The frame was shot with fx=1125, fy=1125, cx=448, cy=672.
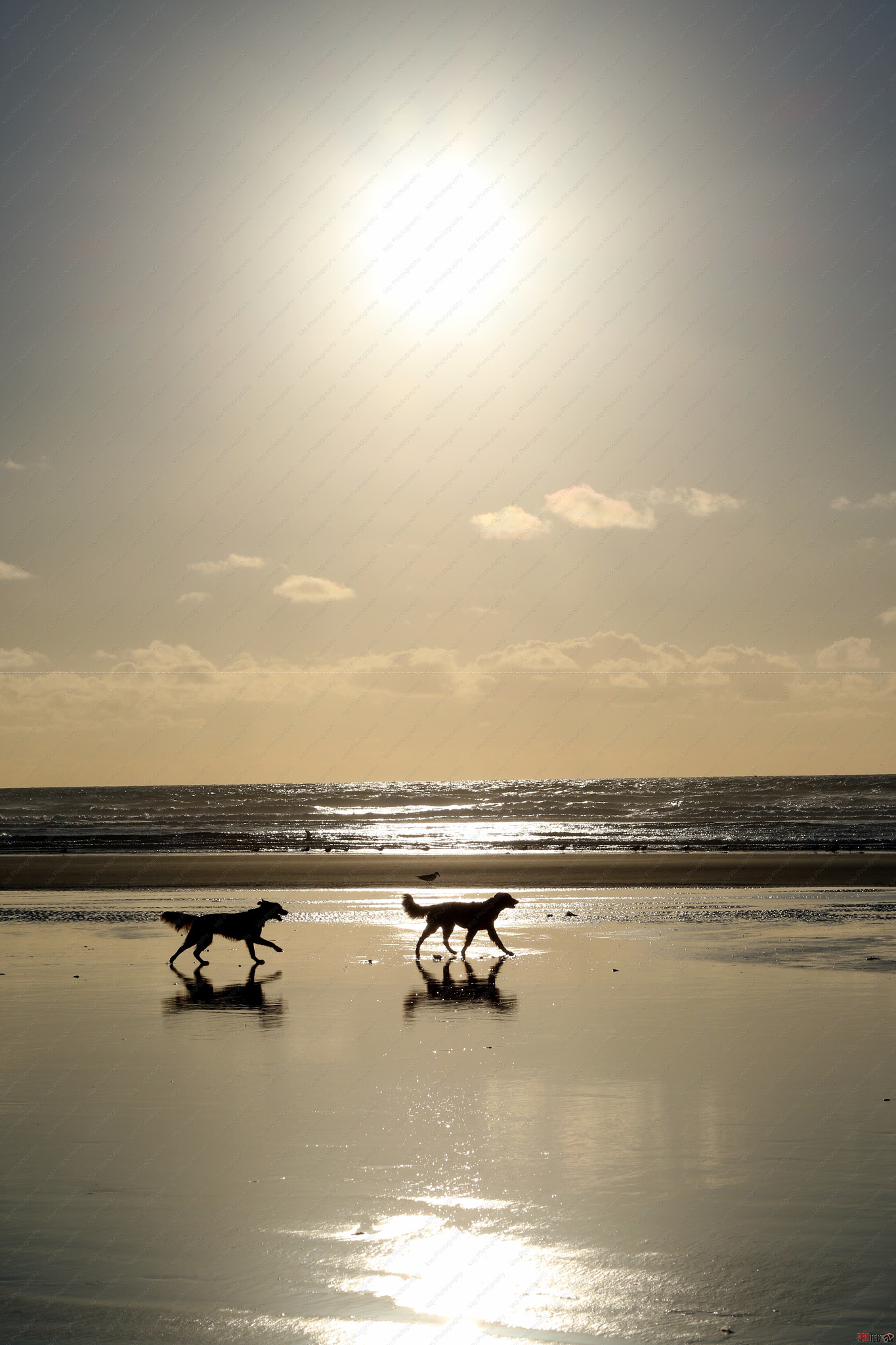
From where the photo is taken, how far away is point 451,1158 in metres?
6.64

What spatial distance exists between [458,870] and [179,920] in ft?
56.8

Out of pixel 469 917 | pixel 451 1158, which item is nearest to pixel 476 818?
pixel 469 917

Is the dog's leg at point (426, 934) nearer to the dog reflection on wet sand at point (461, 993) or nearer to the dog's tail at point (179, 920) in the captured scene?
the dog reflection on wet sand at point (461, 993)

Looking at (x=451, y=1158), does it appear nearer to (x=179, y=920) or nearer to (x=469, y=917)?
(x=469, y=917)

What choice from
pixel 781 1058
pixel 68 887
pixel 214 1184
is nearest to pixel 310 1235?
pixel 214 1184

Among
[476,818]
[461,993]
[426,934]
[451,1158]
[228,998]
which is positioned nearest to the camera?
[451,1158]

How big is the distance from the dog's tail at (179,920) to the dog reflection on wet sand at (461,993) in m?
3.43

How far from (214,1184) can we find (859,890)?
A: 69.6ft

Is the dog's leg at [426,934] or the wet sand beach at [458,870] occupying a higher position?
the dog's leg at [426,934]

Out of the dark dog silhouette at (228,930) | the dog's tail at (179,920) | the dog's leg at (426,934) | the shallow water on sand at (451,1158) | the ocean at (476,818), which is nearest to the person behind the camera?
the shallow water on sand at (451,1158)

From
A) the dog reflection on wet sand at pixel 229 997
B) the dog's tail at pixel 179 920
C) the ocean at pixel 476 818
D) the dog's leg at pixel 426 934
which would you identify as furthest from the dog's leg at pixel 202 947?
the ocean at pixel 476 818

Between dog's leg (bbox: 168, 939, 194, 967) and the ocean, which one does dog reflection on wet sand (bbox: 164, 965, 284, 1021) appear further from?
the ocean

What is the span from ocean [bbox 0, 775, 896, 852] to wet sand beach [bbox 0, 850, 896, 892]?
441 centimetres

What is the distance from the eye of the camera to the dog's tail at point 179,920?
15773 millimetres
